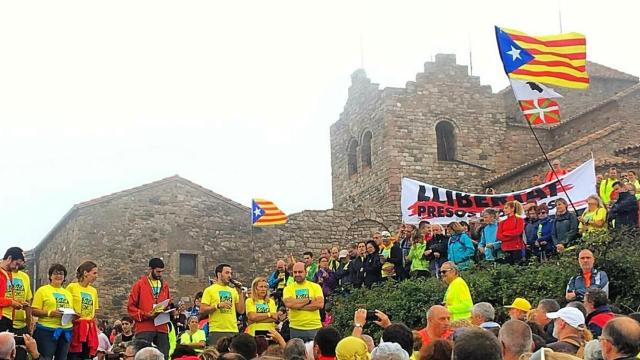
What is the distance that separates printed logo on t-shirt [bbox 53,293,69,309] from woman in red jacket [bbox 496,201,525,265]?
7025 millimetres

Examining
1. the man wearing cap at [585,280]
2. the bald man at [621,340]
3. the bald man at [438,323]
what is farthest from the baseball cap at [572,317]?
the man wearing cap at [585,280]

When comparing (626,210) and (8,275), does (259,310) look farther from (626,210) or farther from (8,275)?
(626,210)

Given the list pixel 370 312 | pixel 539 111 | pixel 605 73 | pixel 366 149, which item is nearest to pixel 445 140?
pixel 366 149

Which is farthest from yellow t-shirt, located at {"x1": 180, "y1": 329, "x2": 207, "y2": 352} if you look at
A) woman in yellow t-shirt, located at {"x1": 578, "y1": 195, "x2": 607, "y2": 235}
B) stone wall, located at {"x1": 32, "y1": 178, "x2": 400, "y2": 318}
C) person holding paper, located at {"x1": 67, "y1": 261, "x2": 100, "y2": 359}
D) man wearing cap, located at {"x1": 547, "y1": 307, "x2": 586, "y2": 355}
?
stone wall, located at {"x1": 32, "y1": 178, "x2": 400, "y2": 318}

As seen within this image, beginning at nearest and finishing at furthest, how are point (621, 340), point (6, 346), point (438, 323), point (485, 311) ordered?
point (621, 340), point (6, 346), point (438, 323), point (485, 311)

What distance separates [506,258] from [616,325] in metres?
8.43

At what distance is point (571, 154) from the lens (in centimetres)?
2194

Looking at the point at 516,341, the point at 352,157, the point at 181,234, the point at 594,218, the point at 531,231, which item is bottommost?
the point at 516,341

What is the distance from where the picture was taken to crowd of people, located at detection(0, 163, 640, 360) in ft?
17.6

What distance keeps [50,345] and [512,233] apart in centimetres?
734

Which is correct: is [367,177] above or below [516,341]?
above

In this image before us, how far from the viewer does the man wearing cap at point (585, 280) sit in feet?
31.6

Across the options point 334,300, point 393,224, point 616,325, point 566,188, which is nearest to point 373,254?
point 334,300

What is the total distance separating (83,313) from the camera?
9.82 meters
